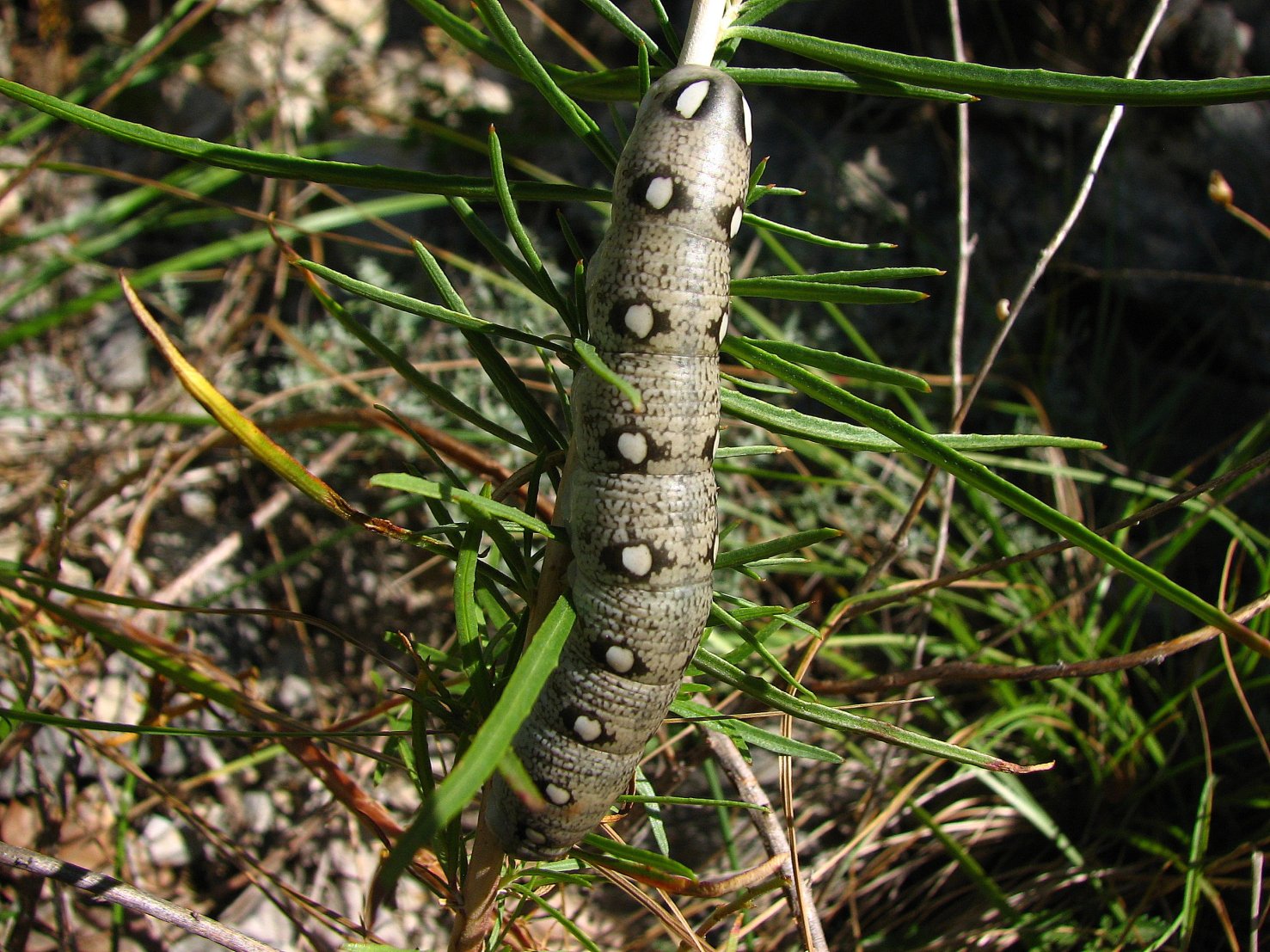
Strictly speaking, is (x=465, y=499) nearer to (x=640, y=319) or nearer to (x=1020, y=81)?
(x=640, y=319)

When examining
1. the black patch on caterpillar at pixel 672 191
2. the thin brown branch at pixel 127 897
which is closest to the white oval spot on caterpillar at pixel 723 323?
the black patch on caterpillar at pixel 672 191

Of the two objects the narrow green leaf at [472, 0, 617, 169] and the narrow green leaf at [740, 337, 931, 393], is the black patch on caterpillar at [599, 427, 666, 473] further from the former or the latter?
the narrow green leaf at [472, 0, 617, 169]

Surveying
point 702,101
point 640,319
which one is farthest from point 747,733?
point 702,101

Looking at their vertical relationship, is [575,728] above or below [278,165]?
below

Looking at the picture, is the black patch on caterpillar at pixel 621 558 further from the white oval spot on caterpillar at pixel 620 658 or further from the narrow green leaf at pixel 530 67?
the narrow green leaf at pixel 530 67

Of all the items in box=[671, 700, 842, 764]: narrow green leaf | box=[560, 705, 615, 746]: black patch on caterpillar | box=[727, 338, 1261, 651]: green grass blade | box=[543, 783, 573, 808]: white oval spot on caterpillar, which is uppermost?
box=[727, 338, 1261, 651]: green grass blade

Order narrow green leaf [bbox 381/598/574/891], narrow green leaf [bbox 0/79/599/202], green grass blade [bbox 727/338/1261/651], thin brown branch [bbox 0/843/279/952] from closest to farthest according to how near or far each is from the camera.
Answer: narrow green leaf [bbox 381/598/574/891] → green grass blade [bbox 727/338/1261/651] → narrow green leaf [bbox 0/79/599/202] → thin brown branch [bbox 0/843/279/952]

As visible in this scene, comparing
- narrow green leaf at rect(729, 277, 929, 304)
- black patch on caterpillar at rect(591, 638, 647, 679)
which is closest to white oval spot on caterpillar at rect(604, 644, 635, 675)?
black patch on caterpillar at rect(591, 638, 647, 679)
